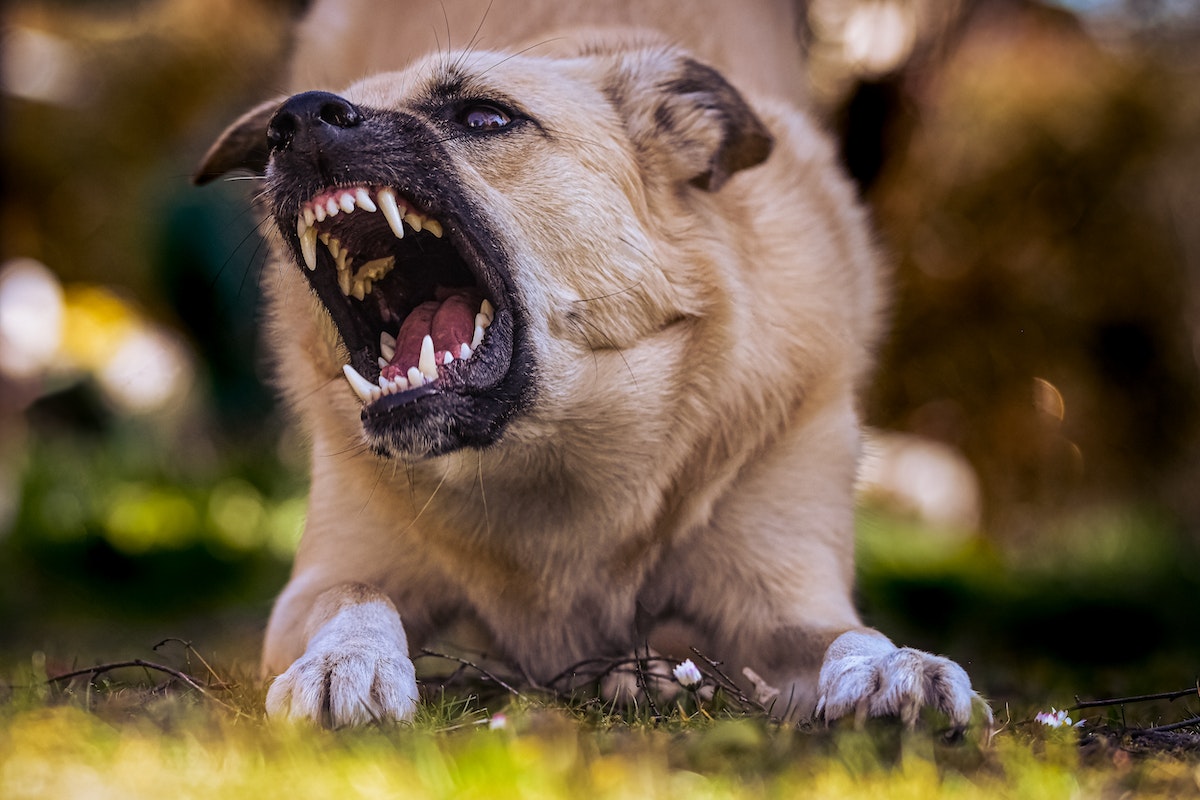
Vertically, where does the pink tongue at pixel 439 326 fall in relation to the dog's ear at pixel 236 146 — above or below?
below

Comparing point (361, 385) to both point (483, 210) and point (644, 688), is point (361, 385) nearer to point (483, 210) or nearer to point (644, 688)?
point (483, 210)

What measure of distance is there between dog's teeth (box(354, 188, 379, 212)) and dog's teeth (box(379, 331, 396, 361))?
365mm

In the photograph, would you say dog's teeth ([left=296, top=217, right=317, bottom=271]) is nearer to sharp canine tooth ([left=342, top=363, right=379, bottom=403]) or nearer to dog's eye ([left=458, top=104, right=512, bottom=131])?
sharp canine tooth ([left=342, top=363, right=379, bottom=403])

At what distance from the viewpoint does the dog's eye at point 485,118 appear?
8.39ft

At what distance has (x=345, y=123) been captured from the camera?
234 cm

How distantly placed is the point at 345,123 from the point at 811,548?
136 centimetres

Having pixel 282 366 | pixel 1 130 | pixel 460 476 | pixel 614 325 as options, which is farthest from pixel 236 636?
pixel 1 130

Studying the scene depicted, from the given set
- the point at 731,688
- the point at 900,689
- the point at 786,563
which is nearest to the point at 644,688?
the point at 731,688

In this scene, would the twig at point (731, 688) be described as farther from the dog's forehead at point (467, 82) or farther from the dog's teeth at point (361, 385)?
the dog's forehead at point (467, 82)

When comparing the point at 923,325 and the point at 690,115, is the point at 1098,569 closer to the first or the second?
the point at 923,325

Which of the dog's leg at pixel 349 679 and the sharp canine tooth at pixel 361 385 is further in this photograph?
the sharp canine tooth at pixel 361 385

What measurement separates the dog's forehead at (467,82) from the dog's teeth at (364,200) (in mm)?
298

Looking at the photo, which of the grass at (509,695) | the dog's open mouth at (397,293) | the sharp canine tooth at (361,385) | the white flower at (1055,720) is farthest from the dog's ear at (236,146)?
the white flower at (1055,720)

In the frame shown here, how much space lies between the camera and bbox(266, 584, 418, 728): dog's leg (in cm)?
200
